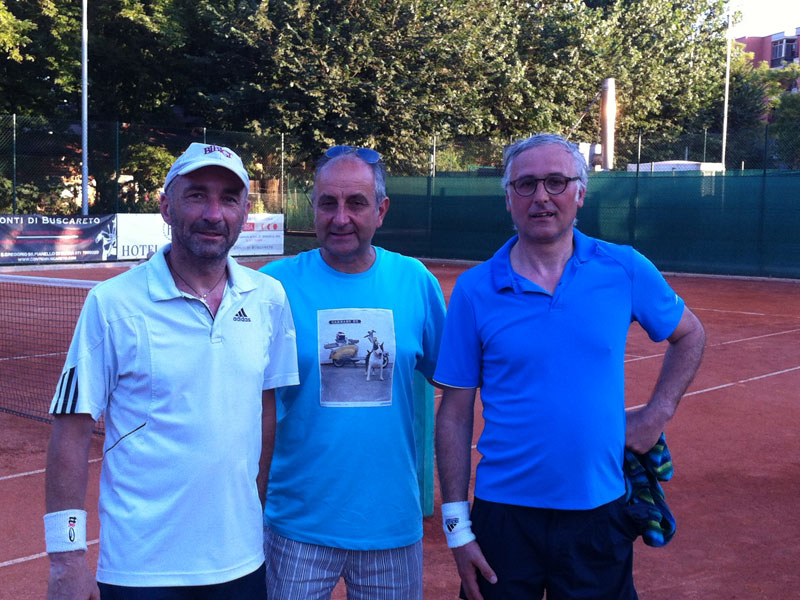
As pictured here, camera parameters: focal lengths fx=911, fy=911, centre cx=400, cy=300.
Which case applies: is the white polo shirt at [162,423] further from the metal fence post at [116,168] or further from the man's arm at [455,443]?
the metal fence post at [116,168]

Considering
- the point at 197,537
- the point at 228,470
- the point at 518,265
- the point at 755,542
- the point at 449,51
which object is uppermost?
the point at 449,51

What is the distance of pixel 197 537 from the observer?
89.8 inches

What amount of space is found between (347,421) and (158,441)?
66cm

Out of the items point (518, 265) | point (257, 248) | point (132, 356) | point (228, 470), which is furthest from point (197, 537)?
point (257, 248)

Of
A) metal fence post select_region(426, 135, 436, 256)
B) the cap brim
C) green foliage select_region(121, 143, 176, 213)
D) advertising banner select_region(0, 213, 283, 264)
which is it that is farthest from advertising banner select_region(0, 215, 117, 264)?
the cap brim

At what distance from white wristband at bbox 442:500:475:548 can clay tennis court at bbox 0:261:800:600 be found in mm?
1986

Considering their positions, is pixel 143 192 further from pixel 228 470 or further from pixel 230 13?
pixel 228 470

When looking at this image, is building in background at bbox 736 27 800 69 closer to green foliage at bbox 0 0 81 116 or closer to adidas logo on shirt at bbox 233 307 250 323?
green foliage at bbox 0 0 81 116

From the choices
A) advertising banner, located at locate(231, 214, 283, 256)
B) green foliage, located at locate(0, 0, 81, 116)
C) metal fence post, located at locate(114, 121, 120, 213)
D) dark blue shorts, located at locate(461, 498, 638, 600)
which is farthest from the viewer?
green foliage, located at locate(0, 0, 81, 116)

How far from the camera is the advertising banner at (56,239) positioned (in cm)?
2086

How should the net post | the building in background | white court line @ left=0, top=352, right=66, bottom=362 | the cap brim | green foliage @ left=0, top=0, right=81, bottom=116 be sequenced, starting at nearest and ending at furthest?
the cap brim → the net post → white court line @ left=0, top=352, right=66, bottom=362 → green foliage @ left=0, top=0, right=81, bottom=116 → the building in background

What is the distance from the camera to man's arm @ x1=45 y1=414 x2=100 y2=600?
7.23ft

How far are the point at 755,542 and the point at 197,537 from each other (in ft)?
12.9

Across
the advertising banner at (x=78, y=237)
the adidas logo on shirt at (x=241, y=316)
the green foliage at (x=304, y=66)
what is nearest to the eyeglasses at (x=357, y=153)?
the adidas logo on shirt at (x=241, y=316)
